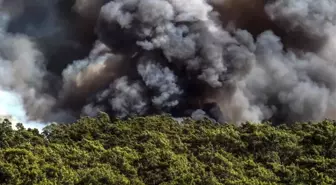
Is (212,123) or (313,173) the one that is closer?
(313,173)

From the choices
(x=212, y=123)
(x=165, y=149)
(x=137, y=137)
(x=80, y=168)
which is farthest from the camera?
(x=212, y=123)

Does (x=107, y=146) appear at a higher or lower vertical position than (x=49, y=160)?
higher

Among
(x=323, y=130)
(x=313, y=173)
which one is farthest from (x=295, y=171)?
(x=323, y=130)

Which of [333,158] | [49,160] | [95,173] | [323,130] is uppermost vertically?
[323,130]

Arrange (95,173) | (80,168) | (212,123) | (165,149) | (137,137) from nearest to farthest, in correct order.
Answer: (95,173), (80,168), (165,149), (137,137), (212,123)

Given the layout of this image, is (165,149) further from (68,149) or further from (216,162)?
(68,149)

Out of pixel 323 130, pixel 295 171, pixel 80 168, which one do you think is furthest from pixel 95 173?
pixel 323 130

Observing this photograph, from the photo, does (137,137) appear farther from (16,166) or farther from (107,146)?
(16,166)
